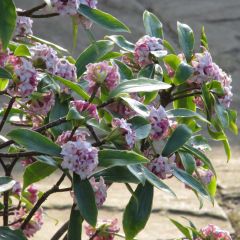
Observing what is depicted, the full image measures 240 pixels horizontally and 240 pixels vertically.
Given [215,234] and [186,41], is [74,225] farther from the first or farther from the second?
[186,41]

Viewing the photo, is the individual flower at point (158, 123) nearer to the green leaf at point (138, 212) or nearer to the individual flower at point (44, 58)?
the green leaf at point (138, 212)

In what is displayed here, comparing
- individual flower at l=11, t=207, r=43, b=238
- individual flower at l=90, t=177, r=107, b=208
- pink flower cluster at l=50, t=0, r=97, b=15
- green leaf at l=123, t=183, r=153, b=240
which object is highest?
pink flower cluster at l=50, t=0, r=97, b=15

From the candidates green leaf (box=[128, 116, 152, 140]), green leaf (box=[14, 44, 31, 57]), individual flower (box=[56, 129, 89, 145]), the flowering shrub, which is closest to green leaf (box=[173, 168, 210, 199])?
the flowering shrub

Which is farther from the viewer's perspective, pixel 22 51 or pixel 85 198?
pixel 22 51

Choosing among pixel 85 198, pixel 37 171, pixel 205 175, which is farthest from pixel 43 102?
pixel 205 175

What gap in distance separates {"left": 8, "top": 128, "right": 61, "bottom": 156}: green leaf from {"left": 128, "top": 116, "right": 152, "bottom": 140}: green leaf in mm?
174

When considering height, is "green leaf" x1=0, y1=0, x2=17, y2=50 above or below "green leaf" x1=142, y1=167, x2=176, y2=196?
above

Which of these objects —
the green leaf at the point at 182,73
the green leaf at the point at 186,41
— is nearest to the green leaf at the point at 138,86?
the green leaf at the point at 182,73

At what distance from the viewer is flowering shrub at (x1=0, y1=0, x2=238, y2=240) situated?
4.02 feet

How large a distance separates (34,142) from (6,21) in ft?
0.64

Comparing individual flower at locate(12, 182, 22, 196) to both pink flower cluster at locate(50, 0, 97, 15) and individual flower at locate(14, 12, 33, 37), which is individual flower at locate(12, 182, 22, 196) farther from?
pink flower cluster at locate(50, 0, 97, 15)

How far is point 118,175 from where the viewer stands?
50.7 inches

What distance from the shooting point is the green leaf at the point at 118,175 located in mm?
1270

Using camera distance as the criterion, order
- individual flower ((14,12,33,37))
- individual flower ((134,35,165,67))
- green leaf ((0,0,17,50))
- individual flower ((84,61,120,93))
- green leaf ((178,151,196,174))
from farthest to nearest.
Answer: individual flower ((14,12,33,37)) → individual flower ((134,35,165,67)) → green leaf ((178,151,196,174)) → individual flower ((84,61,120,93)) → green leaf ((0,0,17,50))
